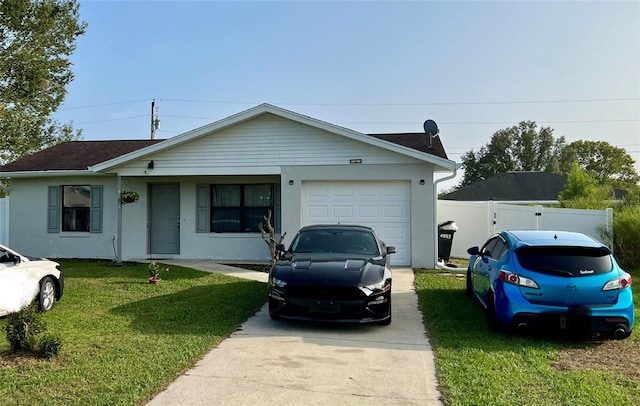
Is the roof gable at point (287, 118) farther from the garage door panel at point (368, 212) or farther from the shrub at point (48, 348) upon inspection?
the shrub at point (48, 348)

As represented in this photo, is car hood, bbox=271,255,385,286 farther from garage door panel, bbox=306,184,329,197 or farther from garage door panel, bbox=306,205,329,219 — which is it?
garage door panel, bbox=306,184,329,197

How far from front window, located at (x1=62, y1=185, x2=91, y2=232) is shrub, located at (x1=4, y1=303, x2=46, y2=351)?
10667 mm

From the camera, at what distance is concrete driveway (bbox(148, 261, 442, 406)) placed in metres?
4.27

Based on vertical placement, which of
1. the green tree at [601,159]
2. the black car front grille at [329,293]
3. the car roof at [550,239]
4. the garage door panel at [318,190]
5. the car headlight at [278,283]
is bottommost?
the black car front grille at [329,293]

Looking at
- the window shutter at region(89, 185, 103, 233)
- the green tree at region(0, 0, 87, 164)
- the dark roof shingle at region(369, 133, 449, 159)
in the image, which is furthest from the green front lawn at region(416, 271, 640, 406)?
the green tree at region(0, 0, 87, 164)

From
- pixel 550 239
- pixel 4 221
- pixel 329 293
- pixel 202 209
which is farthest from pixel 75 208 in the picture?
pixel 550 239

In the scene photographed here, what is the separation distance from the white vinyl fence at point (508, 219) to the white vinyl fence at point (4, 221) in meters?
14.5

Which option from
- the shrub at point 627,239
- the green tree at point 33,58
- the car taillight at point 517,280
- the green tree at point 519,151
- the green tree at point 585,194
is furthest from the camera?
the green tree at point 519,151

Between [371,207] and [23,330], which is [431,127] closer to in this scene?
[371,207]

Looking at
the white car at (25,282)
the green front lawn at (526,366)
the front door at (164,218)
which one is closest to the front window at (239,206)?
the front door at (164,218)

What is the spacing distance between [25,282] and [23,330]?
2.48 metres

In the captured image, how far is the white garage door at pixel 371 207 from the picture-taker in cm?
1280

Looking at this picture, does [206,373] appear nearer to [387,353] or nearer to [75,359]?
[75,359]

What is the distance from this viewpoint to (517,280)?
248 inches
